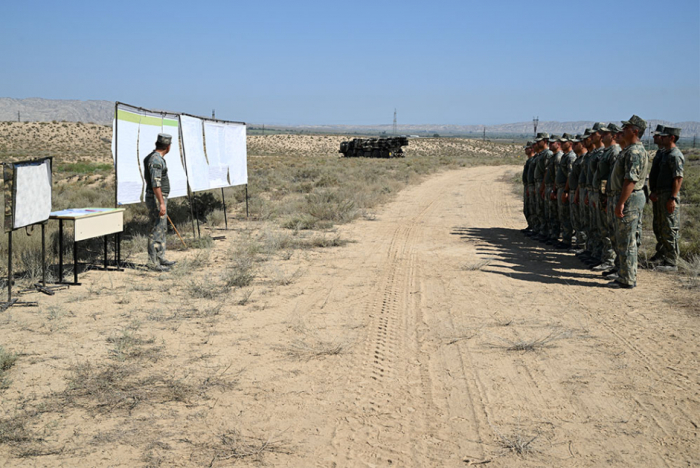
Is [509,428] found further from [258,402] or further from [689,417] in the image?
[258,402]

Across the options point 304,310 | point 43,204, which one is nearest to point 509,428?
point 304,310

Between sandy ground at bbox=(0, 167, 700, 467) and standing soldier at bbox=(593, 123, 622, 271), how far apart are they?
0.75m

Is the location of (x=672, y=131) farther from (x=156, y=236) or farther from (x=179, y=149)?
(x=179, y=149)

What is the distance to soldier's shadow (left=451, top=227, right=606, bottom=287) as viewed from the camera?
29.3 feet

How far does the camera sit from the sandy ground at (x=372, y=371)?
392 centimetres

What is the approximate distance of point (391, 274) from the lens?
9.07m

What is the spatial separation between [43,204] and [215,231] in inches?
242

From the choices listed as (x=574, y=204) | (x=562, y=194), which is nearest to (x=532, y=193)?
(x=562, y=194)

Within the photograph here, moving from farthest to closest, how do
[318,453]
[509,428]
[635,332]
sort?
[635,332], [509,428], [318,453]

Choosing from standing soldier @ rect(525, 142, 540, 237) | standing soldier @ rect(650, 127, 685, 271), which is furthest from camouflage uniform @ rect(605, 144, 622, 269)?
standing soldier @ rect(525, 142, 540, 237)

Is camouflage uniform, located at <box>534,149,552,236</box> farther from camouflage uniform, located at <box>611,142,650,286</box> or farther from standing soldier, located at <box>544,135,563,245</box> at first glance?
camouflage uniform, located at <box>611,142,650,286</box>

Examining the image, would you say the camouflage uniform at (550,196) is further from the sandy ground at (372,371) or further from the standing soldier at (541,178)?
the sandy ground at (372,371)

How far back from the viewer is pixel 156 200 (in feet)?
29.6

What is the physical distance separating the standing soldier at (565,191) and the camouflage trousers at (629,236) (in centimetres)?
328
